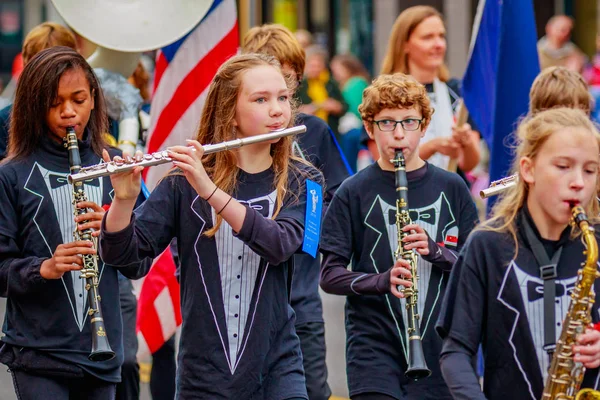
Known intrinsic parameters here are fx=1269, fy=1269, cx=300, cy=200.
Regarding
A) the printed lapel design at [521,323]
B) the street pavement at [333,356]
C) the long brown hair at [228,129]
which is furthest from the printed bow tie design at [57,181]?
the street pavement at [333,356]

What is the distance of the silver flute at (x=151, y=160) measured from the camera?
4402 mm

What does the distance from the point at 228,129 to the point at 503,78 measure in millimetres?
2516

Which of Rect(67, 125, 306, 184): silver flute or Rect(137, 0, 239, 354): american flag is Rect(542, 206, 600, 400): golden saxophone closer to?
Rect(67, 125, 306, 184): silver flute

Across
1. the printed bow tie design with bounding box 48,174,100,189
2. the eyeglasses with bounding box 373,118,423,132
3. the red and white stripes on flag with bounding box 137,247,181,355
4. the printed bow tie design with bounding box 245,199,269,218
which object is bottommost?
the red and white stripes on flag with bounding box 137,247,181,355

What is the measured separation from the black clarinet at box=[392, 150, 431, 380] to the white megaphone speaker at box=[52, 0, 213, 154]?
210 cm

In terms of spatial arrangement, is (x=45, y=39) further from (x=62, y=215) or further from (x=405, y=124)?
(x=405, y=124)

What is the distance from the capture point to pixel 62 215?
496cm

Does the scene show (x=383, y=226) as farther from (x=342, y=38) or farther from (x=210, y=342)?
(x=342, y=38)

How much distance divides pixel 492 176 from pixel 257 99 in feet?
7.46

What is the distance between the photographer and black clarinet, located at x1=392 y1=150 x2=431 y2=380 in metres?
4.88

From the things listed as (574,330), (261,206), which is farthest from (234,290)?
(574,330)

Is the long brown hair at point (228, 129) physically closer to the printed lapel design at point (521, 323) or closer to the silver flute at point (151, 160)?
the silver flute at point (151, 160)

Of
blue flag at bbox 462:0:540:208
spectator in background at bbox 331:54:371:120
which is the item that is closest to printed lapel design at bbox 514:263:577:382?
blue flag at bbox 462:0:540:208

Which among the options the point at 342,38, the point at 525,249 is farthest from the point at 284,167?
the point at 342,38
